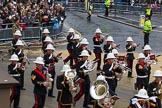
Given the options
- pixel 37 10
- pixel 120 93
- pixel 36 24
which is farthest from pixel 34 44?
pixel 120 93

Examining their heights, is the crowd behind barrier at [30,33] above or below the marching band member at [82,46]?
below

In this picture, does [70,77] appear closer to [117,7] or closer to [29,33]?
[29,33]

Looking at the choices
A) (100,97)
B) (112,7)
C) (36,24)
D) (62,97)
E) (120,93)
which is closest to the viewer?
(100,97)

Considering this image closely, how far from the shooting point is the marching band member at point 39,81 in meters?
13.7

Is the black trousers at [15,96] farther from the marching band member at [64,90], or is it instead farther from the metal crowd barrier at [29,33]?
the metal crowd barrier at [29,33]

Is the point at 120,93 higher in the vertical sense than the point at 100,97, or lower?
lower

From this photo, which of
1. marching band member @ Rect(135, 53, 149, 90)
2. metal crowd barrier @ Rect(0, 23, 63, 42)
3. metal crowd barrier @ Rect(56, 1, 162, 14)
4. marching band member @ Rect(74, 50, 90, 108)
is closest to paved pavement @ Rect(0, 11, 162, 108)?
marching band member @ Rect(74, 50, 90, 108)

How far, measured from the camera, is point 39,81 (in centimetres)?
1378

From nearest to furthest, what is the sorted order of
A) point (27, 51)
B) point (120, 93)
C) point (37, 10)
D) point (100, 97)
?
point (100, 97), point (120, 93), point (27, 51), point (37, 10)

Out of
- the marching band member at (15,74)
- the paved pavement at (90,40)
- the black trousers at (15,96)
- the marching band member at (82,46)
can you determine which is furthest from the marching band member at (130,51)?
the black trousers at (15,96)

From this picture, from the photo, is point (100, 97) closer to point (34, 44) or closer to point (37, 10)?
point (34, 44)

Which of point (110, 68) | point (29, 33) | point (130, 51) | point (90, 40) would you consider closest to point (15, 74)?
point (110, 68)

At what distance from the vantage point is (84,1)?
47.9 metres

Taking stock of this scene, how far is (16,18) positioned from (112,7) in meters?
21.7
